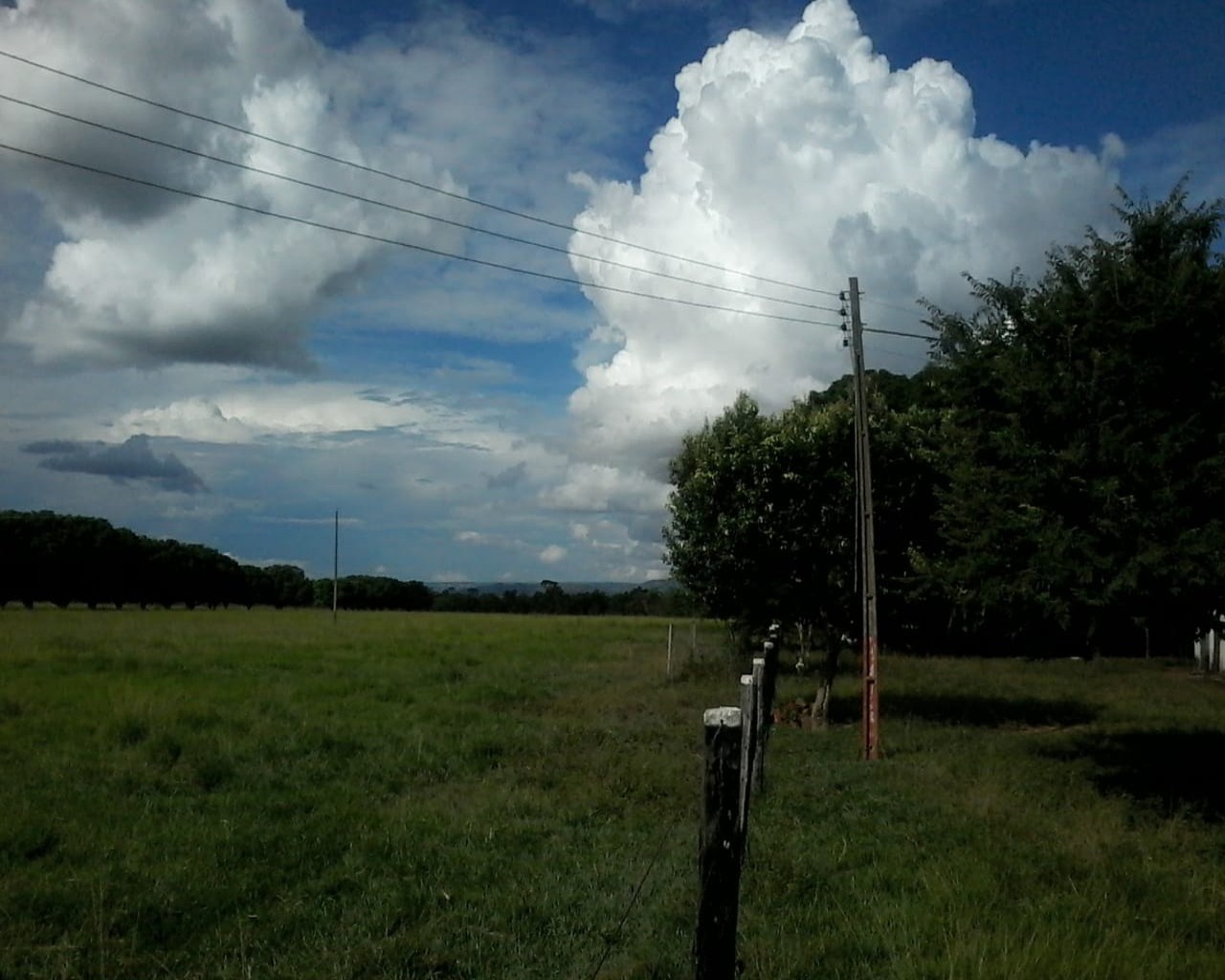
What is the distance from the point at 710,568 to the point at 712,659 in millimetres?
9416

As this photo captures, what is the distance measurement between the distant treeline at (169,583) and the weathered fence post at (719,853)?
64.1m

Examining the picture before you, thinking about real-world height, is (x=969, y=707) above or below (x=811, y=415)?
below

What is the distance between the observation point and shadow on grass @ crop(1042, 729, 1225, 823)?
12062 millimetres

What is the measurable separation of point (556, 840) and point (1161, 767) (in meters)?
9.49

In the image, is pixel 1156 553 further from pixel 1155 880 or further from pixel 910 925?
pixel 910 925

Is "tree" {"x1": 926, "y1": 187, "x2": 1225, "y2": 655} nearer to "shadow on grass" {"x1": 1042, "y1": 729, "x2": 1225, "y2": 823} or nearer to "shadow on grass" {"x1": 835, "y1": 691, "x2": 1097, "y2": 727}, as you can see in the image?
A: "shadow on grass" {"x1": 1042, "y1": 729, "x2": 1225, "y2": 823}

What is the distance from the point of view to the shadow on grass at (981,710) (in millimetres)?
19828

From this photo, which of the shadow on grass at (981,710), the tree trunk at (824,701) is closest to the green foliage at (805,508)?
the tree trunk at (824,701)

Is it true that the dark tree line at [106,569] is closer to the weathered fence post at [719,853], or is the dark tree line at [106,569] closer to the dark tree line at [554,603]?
the dark tree line at [554,603]

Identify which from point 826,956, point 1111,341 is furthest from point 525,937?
point 1111,341

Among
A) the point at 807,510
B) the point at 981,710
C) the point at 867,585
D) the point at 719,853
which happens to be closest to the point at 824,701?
the point at 807,510

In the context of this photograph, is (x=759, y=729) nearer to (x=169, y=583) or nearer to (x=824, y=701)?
(x=824, y=701)

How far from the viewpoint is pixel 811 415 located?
20156 mm

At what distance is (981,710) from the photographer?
21.4 meters
